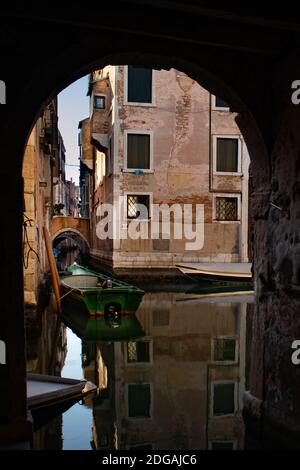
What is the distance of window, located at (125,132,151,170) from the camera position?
19.0 meters

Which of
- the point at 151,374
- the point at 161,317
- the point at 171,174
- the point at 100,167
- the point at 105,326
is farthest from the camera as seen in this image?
the point at 100,167

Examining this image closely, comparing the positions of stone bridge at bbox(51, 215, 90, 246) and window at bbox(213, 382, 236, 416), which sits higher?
stone bridge at bbox(51, 215, 90, 246)

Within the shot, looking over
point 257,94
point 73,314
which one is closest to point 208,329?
point 73,314

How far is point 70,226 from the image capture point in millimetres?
27781

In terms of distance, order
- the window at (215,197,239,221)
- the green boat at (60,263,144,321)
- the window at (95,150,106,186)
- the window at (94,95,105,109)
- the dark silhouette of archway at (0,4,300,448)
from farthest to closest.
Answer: the window at (95,150,106,186)
the window at (94,95,105,109)
the window at (215,197,239,221)
the green boat at (60,263,144,321)
the dark silhouette of archway at (0,4,300,448)

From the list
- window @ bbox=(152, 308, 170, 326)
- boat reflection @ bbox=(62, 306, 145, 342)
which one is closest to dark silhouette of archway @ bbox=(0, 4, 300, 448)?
boat reflection @ bbox=(62, 306, 145, 342)

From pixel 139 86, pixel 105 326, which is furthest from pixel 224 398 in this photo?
pixel 139 86

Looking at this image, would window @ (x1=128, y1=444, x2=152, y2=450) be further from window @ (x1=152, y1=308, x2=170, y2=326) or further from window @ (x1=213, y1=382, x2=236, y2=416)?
window @ (x1=152, y1=308, x2=170, y2=326)

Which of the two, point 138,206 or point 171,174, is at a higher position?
point 171,174

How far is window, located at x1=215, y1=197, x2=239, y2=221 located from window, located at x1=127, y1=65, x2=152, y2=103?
5.68 meters

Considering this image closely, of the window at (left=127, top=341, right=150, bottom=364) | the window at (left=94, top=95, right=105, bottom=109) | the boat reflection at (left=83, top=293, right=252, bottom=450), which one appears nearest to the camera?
the boat reflection at (left=83, top=293, right=252, bottom=450)

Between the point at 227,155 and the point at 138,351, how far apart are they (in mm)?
13740

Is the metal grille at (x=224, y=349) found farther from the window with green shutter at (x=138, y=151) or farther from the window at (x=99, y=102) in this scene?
the window at (x=99, y=102)

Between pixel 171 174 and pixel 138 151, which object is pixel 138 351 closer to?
pixel 171 174
